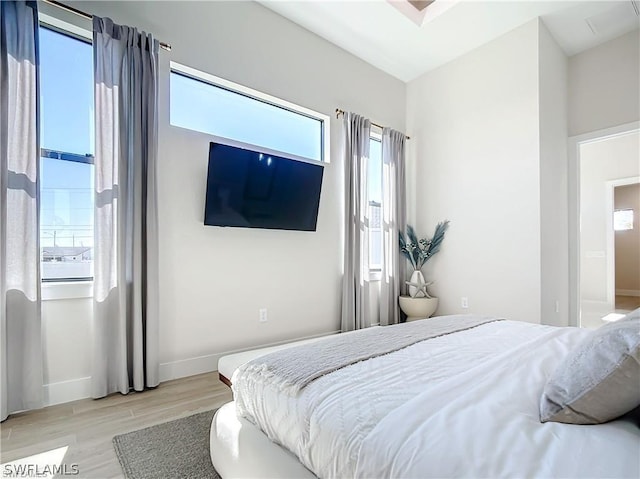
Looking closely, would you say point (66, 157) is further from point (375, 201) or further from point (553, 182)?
point (553, 182)

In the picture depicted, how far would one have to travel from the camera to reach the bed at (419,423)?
69 cm

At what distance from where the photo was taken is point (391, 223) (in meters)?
4.17

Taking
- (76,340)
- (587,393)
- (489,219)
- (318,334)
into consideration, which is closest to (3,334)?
(76,340)

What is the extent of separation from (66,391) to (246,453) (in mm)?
1801

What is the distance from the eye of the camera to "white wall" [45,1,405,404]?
2.65 metres

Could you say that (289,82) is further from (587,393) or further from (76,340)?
(587,393)

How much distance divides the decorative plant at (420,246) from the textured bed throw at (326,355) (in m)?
2.47

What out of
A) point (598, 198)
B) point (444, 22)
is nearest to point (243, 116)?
point (444, 22)

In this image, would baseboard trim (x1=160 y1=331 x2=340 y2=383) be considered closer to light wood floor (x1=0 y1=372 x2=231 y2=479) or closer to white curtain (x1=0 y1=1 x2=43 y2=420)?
light wood floor (x1=0 y1=372 x2=231 y2=479)

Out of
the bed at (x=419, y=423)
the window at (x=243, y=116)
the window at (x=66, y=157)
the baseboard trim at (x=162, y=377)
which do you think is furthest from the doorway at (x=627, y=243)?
the window at (x=66, y=157)

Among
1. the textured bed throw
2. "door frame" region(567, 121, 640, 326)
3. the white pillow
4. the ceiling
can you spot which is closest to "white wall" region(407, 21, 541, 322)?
the ceiling

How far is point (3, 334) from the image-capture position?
196 centimetres

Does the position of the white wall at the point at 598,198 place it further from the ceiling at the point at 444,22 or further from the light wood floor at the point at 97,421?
the light wood floor at the point at 97,421

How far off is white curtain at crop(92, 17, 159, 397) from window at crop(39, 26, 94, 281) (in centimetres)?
18
